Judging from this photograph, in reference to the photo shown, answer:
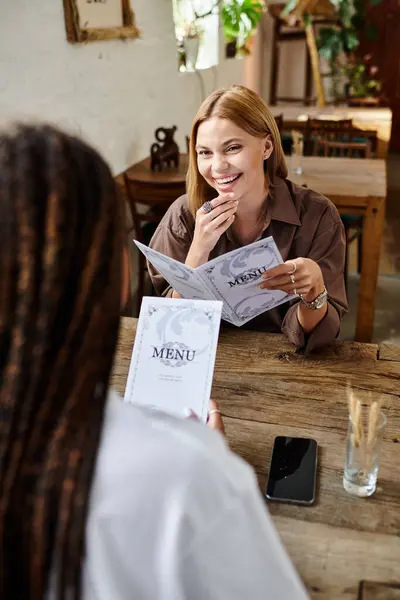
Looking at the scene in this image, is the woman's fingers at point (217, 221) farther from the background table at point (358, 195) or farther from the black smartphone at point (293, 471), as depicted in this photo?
the background table at point (358, 195)

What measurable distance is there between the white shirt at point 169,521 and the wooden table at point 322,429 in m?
0.26

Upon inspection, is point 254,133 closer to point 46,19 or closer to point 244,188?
point 244,188

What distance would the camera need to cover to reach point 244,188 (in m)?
1.59

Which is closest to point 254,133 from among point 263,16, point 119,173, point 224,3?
point 119,173

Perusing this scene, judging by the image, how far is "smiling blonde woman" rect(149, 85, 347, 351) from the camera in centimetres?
150

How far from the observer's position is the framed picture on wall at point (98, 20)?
8.52ft

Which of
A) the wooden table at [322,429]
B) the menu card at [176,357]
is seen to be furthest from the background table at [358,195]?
the menu card at [176,357]

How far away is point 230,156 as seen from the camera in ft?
5.19

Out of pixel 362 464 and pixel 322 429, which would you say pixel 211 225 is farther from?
pixel 362 464

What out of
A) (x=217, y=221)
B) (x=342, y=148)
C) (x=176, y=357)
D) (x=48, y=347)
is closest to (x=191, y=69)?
(x=342, y=148)

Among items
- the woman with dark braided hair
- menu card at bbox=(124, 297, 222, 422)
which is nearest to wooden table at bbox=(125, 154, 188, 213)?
menu card at bbox=(124, 297, 222, 422)

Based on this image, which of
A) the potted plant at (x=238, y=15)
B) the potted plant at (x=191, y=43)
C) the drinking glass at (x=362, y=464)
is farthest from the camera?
the potted plant at (x=238, y=15)

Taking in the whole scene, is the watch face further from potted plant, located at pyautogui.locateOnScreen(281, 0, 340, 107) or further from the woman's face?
potted plant, located at pyautogui.locateOnScreen(281, 0, 340, 107)

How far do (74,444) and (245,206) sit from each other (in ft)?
3.91
